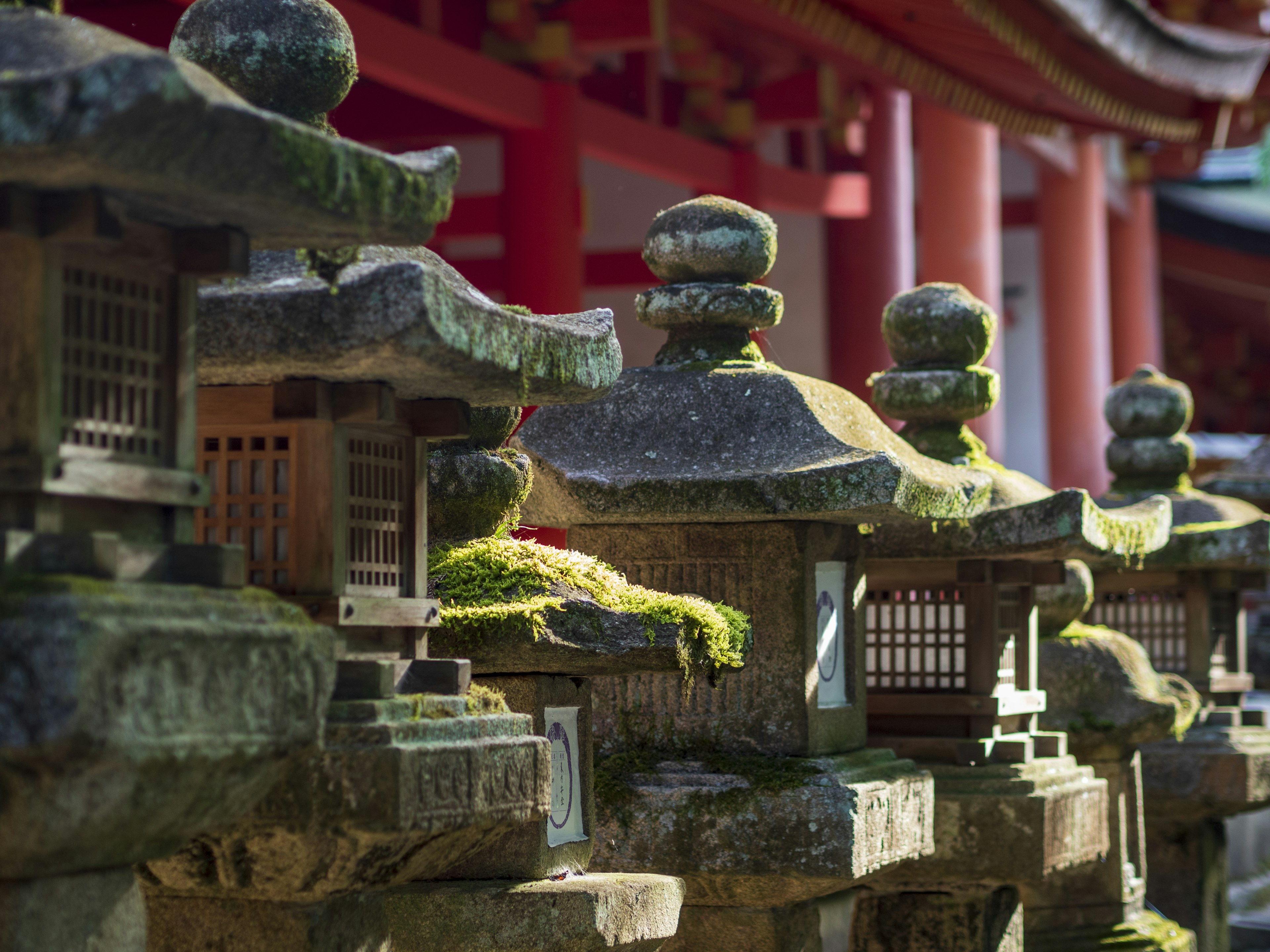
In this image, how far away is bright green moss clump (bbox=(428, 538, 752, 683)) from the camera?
3.93 metres

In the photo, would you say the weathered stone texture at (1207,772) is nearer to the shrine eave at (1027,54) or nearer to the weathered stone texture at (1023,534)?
the weathered stone texture at (1023,534)

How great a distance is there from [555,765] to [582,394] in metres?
1.03

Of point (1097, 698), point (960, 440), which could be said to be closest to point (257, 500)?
point (960, 440)

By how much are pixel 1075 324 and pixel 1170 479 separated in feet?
22.1

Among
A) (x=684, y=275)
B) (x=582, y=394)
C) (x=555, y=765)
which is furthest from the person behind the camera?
(x=684, y=275)

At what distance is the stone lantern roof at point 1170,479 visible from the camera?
313 inches

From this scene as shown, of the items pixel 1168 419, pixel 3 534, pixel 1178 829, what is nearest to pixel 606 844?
pixel 3 534

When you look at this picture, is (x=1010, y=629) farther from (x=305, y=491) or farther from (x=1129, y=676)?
(x=305, y=491)

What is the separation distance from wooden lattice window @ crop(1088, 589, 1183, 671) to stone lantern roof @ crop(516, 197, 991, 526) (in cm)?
344

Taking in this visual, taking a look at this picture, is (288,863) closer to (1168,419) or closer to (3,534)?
(3,534)

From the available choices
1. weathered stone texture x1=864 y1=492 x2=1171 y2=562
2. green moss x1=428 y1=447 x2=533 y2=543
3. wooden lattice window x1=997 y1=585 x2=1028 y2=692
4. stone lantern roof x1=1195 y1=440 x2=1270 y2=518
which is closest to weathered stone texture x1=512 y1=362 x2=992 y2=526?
weathered stone texture x1=864 y1=492 x2=1171 y2=562

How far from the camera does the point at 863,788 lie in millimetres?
4898

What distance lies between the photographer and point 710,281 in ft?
17.2

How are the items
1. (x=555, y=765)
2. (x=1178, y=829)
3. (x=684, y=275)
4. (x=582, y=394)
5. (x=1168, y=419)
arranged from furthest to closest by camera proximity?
(x=1178, y=829), (x=1168, y=419), (x=684, y=275), (x=555, y=765), (x=582, y=394)
